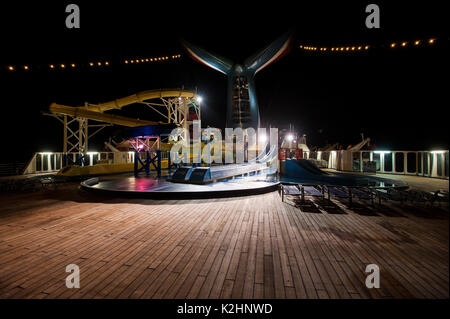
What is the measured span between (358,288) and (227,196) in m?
5.13

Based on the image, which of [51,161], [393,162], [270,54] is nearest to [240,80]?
[270,54]

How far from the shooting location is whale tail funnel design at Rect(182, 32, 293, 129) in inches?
1024

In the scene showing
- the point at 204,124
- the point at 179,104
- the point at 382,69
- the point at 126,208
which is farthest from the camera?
the point at 204,124

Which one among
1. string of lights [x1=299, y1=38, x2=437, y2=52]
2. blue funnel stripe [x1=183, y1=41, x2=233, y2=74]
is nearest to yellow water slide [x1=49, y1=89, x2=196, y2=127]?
blue funnel stripe [x1=183, y1=41, x2=233, y2=74]

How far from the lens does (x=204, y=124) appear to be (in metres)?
31.2

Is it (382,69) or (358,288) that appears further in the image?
(382,69)

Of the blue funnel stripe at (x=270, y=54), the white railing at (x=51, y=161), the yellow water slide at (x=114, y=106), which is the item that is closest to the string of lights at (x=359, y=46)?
the blue funnel stripe at (x=270, y=54)

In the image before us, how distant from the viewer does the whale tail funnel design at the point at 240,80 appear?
85.4 ft

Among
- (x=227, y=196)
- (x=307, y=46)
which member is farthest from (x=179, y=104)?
(x=307, y=46)

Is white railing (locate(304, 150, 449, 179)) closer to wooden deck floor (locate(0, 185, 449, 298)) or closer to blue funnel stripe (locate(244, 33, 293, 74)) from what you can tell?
wooden deck floor (locate(0, 185, 449, 298))

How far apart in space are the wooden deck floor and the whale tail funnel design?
23.8 m

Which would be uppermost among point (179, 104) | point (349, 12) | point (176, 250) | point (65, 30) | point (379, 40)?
point (349, 12)

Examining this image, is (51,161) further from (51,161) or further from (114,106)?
(114,106)
